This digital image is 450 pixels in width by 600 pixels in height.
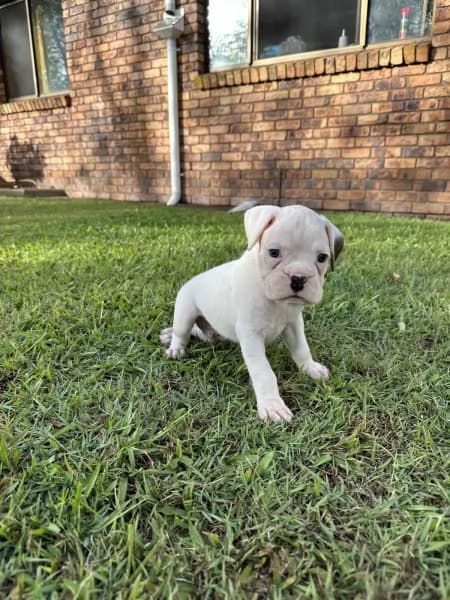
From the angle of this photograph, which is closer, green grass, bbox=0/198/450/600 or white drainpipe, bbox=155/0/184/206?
green grass, bbox=0/198/450/600

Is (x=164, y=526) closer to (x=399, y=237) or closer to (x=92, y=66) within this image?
(x=399, y=237)

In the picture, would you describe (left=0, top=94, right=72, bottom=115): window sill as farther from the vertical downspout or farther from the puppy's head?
the puppy's head

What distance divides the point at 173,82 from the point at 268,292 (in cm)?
510

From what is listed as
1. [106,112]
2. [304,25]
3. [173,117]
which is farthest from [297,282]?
[106,112]

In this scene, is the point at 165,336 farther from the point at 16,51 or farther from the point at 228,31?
the point at 16,51

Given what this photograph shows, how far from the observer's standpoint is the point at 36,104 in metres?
7.20

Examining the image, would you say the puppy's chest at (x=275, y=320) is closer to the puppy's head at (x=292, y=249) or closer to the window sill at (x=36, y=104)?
the puppy's head at (x=292, y=249)

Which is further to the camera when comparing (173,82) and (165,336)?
(173,82)

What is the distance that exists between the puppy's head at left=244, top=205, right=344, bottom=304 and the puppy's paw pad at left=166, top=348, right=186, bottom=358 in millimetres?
551

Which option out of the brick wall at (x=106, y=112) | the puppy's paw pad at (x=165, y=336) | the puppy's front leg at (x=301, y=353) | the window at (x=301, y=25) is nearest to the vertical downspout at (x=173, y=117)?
the brick wall at (x=106, y=112)

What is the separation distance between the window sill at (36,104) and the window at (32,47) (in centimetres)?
30

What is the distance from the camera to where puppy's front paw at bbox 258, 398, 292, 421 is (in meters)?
1.25

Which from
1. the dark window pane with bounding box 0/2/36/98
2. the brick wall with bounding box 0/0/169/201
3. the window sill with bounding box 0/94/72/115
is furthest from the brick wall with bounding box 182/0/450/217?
the dark window pane with bounding box 0/2/36/98

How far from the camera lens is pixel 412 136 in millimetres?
4254
